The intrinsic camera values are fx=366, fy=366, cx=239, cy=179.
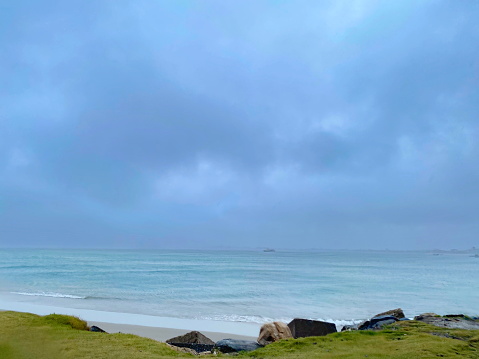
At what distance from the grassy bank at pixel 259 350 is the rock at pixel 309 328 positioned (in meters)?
2.42

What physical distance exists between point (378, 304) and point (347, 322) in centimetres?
964

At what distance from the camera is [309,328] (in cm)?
1225

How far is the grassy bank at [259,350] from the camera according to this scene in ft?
24.5

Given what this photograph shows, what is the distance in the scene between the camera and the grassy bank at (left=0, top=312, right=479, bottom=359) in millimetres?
7461

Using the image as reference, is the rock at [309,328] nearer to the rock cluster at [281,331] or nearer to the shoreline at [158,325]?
the rock cluster at [281,331]

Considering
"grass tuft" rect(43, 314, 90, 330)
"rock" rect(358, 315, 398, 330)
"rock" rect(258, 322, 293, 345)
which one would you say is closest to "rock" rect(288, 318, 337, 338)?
"rock" rect(258, 322, 293, 345)

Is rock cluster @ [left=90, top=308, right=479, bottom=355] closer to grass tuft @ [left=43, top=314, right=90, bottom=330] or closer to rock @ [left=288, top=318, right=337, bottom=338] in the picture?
rock @ [left=288, top=318, right=337, bottom=338]

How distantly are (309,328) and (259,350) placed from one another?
4.28 metres

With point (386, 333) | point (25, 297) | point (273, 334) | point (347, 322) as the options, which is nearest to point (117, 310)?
point (25, 297)

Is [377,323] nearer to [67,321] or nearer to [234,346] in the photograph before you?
[234,346]

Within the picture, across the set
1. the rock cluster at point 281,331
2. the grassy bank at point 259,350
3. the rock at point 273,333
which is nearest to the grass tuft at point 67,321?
the grassy bank at point 259,350

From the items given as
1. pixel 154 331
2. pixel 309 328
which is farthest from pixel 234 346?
pixel 154 331

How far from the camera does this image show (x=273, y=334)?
11.2m

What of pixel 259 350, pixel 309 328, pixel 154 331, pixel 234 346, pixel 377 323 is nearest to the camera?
pixel 259 350
